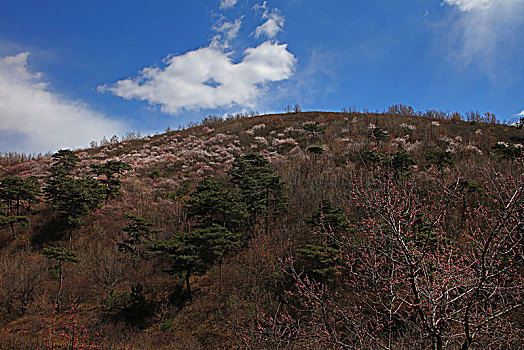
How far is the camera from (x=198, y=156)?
3133 centimetres

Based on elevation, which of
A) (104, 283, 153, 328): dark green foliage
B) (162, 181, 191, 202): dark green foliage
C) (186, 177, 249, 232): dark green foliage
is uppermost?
(162, 181, 191, 202): dark green foliage

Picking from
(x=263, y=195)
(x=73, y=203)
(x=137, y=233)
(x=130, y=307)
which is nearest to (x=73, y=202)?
(x=73, y=203)

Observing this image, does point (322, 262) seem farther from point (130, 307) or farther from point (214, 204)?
point (130, 307)

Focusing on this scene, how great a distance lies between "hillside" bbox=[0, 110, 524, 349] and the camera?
3.27 metres

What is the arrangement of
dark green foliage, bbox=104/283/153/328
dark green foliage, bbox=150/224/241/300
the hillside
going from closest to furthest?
the hillside < dark green foliage, bbox=104/283/153/328 < dark green foliage, bbox=150/224/241/300

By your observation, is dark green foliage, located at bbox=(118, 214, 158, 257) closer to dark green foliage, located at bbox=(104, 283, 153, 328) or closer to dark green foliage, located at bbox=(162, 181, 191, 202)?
dark green foliage, located at bbox=(104, 283, 153, 328)

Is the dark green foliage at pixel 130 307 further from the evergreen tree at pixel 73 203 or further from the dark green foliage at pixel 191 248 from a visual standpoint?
the evergreen tree at pixel 73 203

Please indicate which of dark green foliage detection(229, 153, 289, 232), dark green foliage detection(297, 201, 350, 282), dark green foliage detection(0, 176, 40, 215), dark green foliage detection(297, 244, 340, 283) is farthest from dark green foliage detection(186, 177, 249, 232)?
dark green foliage detection(0, 176, 40, 215)

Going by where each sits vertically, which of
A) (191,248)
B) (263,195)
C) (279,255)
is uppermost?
(263,195)

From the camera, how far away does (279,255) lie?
13281mm

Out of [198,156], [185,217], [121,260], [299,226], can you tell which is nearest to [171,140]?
[198,156]

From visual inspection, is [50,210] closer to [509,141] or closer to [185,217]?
[185,217]

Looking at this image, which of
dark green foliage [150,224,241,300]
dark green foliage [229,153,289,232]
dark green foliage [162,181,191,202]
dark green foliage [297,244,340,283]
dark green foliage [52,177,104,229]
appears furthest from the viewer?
dark green foliage [162,181,191,202]

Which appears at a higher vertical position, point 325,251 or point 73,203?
point 73,203
